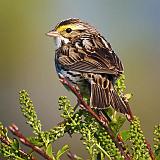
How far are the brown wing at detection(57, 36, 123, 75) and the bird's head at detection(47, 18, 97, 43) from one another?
0.19 m

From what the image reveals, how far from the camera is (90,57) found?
4.16 metres

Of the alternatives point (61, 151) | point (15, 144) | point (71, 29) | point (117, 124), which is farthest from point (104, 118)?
point (71, 29)

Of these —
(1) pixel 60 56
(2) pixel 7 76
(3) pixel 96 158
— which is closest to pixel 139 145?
(3) pixel 96 158

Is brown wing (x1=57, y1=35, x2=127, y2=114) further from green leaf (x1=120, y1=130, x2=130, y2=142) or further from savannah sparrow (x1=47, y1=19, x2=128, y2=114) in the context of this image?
green leaf (x1=120, y1=130, x2=130, y2=142)

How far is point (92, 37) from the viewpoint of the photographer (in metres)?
4.73

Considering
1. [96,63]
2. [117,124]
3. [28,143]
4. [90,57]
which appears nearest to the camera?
[28,143]

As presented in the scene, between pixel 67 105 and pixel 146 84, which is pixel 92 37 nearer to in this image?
pixel 67 105

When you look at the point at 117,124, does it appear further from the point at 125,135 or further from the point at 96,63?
the point at 96,63

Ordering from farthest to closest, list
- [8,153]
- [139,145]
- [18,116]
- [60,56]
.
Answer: [18,116], [60,56], [8,153], [139,145]

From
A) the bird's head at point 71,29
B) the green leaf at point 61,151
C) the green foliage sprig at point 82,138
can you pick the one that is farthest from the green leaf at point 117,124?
the bird's head at point 71,29

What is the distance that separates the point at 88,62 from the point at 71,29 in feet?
3.07

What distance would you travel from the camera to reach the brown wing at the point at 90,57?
12.5ft

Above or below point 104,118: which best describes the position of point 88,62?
below

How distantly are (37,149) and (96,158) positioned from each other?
0.21m
